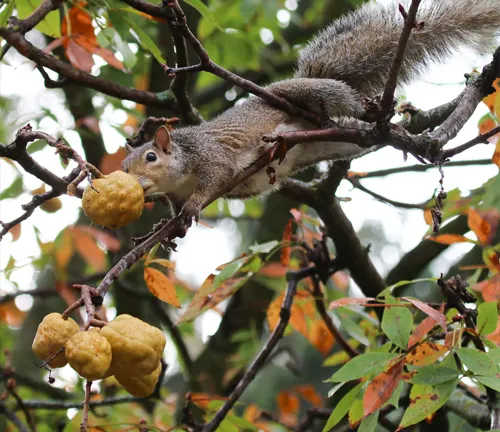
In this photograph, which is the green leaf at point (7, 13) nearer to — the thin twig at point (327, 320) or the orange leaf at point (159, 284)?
the orange leaf at point (159, 284)

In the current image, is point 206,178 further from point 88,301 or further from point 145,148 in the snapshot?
point 88,301

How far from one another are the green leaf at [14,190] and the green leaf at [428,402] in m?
2.08

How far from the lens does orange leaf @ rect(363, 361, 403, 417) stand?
1.49 m

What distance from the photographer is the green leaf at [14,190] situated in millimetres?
2961

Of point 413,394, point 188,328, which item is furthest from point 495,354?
point 188,328

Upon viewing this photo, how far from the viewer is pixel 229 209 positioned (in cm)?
479

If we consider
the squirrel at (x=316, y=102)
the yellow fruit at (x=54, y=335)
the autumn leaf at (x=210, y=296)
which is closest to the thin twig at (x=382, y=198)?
the squirrel at (x=316, y=102)

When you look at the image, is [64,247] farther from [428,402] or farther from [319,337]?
[319,337]

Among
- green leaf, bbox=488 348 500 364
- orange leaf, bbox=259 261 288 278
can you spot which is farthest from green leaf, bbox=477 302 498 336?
orange leaf, bbox=259 261 288 278

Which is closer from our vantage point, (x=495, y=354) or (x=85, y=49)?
(x=495, y=354)

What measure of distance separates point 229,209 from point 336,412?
10.4 feet

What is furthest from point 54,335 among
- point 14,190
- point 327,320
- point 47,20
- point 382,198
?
point 14,190

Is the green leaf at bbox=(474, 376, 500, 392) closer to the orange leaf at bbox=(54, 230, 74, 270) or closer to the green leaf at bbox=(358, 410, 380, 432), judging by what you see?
the green leaf at bbox=(358, 410, 380, 432)

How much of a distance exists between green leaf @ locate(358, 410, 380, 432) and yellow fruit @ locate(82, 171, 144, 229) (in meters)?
0.69
